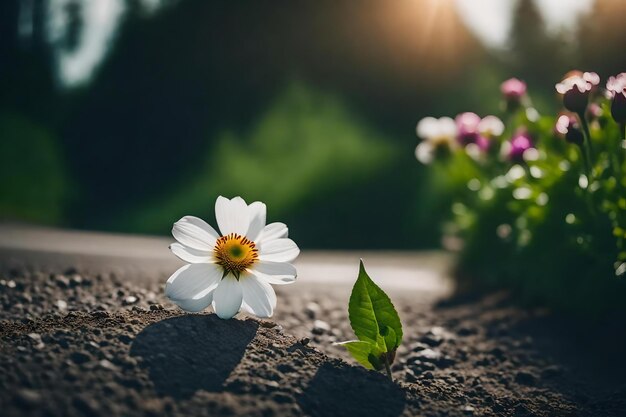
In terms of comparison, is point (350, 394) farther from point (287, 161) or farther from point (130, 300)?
point (287, 161)

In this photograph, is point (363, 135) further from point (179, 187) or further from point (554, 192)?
point (554, 192)

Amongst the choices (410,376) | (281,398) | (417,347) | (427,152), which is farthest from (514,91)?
(281,398)

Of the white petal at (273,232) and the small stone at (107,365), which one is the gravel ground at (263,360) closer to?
the small stone at (107,365)

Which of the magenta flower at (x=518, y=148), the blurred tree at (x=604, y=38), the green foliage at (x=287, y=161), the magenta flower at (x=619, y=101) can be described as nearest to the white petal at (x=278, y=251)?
the magenta flower at (x=619, y=101)

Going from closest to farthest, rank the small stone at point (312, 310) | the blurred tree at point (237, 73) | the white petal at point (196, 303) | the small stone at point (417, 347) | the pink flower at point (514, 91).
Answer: the white petal at point (196, 303) → the small stone at point (417, 347) → the small stone at point (312, 310) → the pink flower at point (514, 91) → the blurred tree at point (237, 73)

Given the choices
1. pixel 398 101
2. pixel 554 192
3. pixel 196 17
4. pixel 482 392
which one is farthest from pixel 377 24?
pixel 482 392
